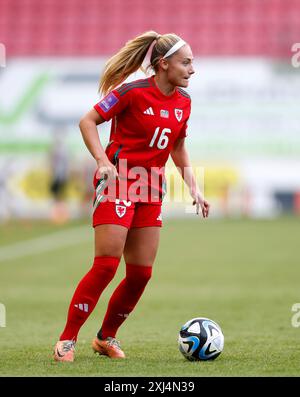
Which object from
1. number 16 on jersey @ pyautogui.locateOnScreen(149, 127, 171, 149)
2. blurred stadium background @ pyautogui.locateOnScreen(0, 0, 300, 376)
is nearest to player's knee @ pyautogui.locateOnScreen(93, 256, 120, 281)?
number 16 on jersey @ pyautogui.locateOnScreen(149, 127, 171, 149)

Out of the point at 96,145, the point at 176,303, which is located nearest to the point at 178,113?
the point at 96,145

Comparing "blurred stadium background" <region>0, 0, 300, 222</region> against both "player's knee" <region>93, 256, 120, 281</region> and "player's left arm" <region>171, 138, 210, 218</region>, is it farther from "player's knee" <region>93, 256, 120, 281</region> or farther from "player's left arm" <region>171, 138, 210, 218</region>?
"player's knee" <region>93, 256, 120, 281</region>

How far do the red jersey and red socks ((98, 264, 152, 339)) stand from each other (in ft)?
2.37

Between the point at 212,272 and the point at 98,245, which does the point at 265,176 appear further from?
the point at 98,245

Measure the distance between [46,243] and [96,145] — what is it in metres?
12.3

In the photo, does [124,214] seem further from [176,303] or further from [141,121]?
[176,303]

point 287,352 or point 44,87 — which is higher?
point 44,87

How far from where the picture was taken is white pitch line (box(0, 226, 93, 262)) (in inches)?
648

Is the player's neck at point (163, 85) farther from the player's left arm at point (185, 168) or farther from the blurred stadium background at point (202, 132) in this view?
the blurred stadium background at point (202, 132)

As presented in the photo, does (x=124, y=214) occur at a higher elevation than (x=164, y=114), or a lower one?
lower

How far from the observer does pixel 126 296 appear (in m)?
6.64

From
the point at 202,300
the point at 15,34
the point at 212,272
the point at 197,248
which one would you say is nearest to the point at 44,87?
the point at 15,34

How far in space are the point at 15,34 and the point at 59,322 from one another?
2100 cm

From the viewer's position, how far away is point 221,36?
93.5ft
